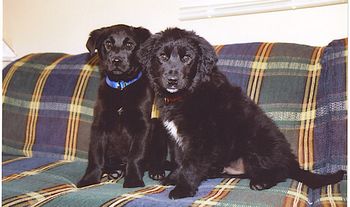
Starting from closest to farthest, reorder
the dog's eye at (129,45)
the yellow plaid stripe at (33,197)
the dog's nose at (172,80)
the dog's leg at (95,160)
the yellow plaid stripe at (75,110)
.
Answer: the yellow plaid stripe at (33,197), the dog's nose at (172,80), the dog's leg at (95,160), the dog's eye at (129,45), the yellow plaid stripe at (75,110)

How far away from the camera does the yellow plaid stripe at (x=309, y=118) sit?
2070mm

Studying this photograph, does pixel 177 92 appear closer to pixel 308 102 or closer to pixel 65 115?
pixel 308 102

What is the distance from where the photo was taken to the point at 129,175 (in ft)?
6.38

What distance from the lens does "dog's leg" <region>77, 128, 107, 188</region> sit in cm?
196

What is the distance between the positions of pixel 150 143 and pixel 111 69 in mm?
414

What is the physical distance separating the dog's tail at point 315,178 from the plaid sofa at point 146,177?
0.03 metres

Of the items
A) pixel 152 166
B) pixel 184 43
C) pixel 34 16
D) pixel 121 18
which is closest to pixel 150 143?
pixel 152 166

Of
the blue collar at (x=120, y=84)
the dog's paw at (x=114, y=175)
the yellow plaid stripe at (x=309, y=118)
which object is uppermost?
the blue collar at (x=120, y=84)

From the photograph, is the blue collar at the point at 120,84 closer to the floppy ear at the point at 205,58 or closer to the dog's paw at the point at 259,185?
the floppy ear at the point at 205,58

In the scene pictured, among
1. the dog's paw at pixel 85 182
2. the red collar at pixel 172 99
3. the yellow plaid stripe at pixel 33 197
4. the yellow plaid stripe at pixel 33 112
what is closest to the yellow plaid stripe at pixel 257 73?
the red collar at pixel 172 99

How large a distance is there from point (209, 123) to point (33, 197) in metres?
0.76

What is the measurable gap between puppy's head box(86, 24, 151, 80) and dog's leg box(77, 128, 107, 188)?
12.3 inches

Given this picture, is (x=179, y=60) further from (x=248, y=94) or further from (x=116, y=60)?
(x=248, y=94)

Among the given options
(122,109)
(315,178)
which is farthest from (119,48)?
(315,178)
